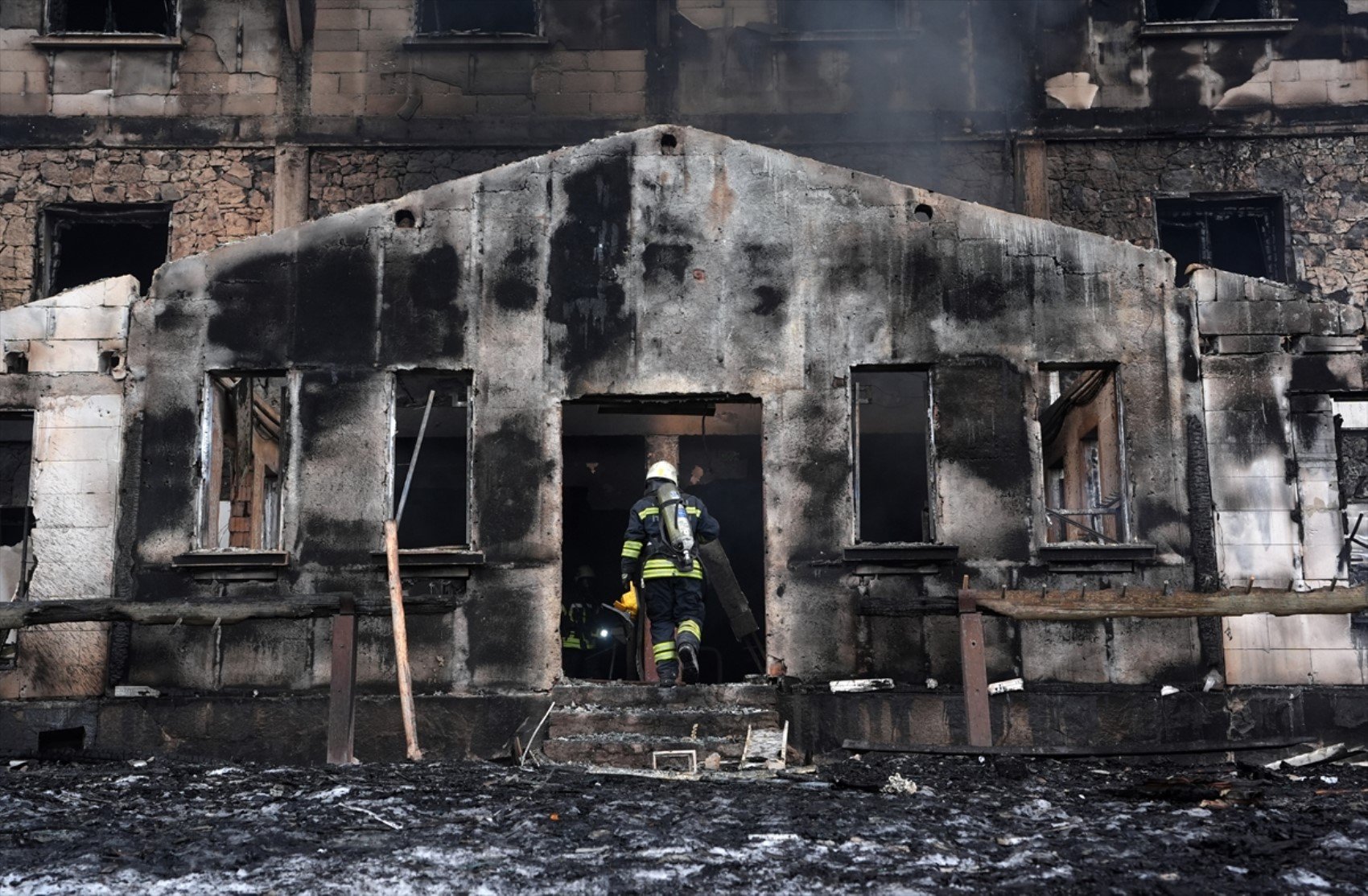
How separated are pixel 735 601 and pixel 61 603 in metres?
5.90

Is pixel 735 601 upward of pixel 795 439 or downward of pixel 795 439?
downward

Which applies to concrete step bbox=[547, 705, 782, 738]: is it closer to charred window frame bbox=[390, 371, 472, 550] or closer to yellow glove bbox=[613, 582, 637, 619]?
yellow glove bbox=[613, 582, 637, 619]

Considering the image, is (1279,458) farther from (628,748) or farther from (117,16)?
(117,16)

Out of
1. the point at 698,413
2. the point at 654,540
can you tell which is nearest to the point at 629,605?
the point at 698,413

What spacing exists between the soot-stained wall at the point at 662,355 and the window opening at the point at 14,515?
929mm

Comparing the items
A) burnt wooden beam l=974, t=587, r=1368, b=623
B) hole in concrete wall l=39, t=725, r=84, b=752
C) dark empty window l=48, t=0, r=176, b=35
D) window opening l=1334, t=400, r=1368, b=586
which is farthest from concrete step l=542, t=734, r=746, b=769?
dark empty window l=48, t=0, r=176, b=35

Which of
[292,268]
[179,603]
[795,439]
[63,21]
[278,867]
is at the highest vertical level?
[63,21]

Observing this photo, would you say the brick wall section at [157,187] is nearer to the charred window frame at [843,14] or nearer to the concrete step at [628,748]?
the charred window frame at [843,14]

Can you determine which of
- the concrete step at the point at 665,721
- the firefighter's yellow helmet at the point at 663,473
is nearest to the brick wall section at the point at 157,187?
the firefighter's yellow helmet at the point at 663,473

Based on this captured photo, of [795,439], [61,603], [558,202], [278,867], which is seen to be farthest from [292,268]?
[278,867]

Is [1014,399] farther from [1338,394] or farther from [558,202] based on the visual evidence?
[558,202]

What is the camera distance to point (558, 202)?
12.7 meters

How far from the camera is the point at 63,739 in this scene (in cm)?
1168

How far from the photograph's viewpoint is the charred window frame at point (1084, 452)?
12.4 m
